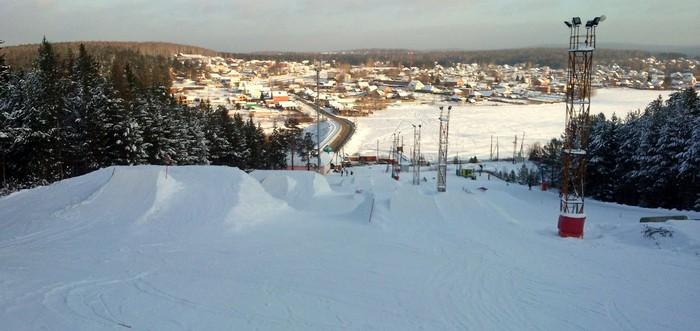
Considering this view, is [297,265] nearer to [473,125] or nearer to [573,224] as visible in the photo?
[573,224]

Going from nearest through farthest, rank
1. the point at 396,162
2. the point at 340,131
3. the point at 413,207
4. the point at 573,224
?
the point at 573,224
the point at 413,207
the point at 396,162
the point at 340,131

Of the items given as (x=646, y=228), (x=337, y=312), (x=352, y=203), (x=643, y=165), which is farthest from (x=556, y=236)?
(x=643, y=165)

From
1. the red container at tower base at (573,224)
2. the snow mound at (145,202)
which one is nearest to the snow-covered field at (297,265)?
the snow mound at (145,202)

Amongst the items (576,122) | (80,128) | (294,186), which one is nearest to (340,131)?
(80,128)

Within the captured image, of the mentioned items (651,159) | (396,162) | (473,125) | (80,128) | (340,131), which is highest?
(80,128)

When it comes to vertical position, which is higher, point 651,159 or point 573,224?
point 651,159

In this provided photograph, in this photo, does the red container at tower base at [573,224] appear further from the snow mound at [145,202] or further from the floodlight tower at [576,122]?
the snow mound at [145,202]

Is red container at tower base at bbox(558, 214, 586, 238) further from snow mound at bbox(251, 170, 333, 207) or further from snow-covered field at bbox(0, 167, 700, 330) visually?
snow mound at bbox(251, 170, 333, 207)
